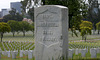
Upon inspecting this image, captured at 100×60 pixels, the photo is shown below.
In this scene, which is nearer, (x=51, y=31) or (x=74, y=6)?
(x=51, y=31)

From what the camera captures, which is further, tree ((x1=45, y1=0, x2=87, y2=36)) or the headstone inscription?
tree ((x1=45, y1=0, x2=87, y2=36))

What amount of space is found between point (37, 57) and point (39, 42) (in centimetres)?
64

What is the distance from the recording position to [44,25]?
34.3 feet

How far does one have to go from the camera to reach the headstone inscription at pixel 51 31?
10.3m

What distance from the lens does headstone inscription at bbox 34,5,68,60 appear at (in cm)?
1026

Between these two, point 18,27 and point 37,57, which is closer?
point 37,57

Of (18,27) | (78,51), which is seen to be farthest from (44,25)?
(18,27)

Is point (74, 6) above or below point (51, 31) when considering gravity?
above

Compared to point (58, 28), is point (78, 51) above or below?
below

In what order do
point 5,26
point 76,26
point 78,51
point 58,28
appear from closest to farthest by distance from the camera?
point 58,28, point 78,51, point 76,26, point 5,26

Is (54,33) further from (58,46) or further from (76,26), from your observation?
(76,26)

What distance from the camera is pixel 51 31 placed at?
10.4 m

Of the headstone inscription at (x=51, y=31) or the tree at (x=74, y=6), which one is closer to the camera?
the headstone inscription at (x=51, y=31)

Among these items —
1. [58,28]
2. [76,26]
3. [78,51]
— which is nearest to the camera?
[58,28]
